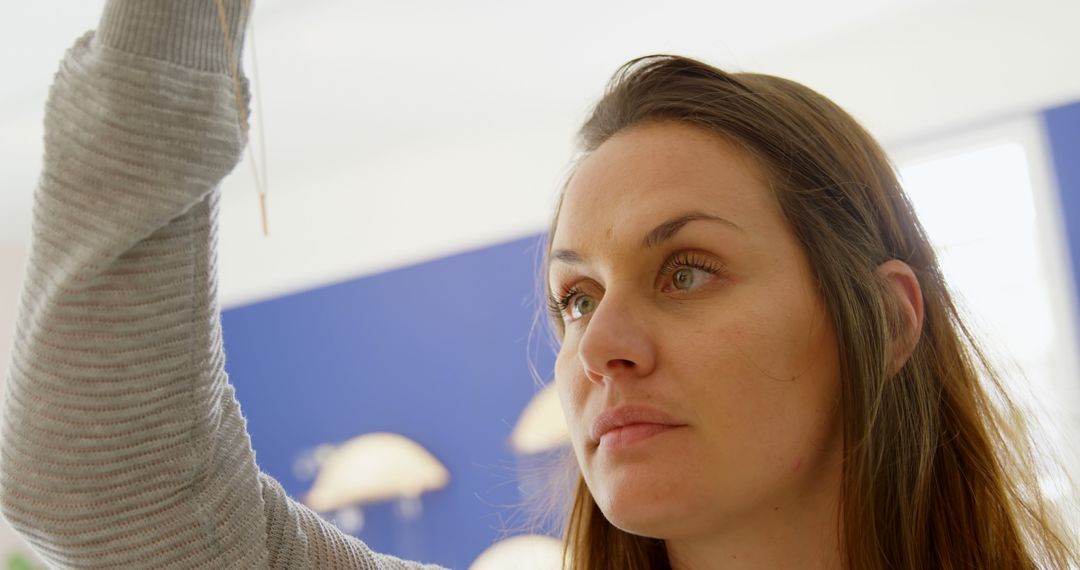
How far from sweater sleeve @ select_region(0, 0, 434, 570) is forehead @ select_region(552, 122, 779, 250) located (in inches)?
12.8

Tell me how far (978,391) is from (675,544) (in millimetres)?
307

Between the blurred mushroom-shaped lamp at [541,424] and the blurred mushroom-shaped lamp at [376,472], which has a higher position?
the blurred mushroom-shaped lamp at [541,424]

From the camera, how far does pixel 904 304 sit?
89cm

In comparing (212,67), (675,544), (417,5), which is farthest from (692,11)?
(212,67)

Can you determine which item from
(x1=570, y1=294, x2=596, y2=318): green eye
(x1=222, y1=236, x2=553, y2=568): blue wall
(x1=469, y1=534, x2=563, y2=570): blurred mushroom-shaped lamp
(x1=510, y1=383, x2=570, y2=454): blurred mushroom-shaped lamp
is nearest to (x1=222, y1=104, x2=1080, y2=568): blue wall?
(x1=222, y1=236, x2=553, y2=568): blue wall

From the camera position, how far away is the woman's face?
2.52 ft

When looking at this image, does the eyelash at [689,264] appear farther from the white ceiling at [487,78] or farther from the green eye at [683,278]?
the white ceiling at [487,78]

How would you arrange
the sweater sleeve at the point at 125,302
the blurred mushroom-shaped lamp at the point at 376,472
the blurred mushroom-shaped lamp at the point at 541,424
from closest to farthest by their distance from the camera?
the sweater sleeve at the point at 125,302 → the blurred mushroom-shaped lamp at the point at 541,424 → the blurred mushroom-shaped lamp at the point at 376,472

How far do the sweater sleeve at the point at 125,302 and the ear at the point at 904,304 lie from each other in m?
0.56

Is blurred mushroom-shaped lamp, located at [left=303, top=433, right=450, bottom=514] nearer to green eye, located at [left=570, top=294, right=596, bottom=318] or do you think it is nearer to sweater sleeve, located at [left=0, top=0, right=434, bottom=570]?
green eye, located at [left=570, top=294, right=596, bottom=318]

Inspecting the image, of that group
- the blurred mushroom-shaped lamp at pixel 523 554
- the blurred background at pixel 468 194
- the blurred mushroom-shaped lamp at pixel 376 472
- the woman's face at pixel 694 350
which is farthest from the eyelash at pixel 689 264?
the blurred mushroom-shaped lamp at pixel 376 472

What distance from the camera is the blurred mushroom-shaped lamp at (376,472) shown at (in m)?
3.79

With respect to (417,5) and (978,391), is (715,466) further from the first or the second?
(417,5)

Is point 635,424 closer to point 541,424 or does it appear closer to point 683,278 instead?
point 683,278
